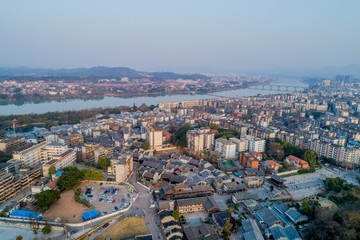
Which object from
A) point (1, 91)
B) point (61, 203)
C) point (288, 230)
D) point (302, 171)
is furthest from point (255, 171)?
point (1, 91)

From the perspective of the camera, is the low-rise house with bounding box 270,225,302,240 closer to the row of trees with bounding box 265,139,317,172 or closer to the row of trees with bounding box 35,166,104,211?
the row of trees with bounding box 265,139,317,172

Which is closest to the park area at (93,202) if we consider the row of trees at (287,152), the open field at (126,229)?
the open field at (126,229)

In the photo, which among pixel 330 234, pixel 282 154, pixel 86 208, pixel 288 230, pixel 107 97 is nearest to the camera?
pixel 330 234

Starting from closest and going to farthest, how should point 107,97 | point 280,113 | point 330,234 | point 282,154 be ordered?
point 330,234 → point 282,154 → point 280,113 → point 107,97

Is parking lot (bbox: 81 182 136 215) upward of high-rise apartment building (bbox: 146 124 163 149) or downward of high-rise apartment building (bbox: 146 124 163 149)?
downward

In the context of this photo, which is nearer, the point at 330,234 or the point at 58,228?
the point at 330,234

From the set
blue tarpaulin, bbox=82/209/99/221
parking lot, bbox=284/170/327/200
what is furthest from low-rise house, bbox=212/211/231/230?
blue tarpaulin, bbox=82/209/99/221

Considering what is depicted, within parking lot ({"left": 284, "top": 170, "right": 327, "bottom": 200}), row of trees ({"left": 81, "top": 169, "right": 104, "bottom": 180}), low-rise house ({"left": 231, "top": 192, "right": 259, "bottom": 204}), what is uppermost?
row of trees ({"left": 81, "top": 169, "right": 104, "bottom": 180})

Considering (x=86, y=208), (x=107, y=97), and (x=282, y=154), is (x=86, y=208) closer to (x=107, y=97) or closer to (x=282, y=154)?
(x=282, y=154)

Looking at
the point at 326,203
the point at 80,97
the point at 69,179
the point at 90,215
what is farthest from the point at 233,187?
the point at 80,97
